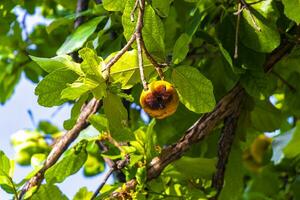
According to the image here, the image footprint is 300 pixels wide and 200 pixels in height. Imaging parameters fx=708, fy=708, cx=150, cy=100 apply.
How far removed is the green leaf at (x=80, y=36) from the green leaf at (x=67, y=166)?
17 centimetres

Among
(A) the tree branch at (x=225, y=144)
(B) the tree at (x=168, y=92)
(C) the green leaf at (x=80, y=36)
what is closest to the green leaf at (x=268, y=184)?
(B) the tree at (x=168, y=92)

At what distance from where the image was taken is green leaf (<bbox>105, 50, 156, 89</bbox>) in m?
0.98

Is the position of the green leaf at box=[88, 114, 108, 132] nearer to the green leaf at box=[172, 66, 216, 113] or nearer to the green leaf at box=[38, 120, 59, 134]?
the green leaf at box=[172, 66, 216, 113]

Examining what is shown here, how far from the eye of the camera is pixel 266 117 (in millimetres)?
1497

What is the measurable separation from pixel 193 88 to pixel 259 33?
226mm

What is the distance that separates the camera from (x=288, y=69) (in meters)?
1.63

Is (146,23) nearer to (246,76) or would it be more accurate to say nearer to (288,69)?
(246,76)

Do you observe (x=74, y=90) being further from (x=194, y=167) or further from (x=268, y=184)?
(x=268, y=184)

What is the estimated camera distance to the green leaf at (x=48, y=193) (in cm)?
114

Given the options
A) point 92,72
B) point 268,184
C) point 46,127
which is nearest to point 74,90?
point 92,72

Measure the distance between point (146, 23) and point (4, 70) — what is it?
1039mm

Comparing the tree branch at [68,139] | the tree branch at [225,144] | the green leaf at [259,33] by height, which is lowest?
the tree branch at [225,144]

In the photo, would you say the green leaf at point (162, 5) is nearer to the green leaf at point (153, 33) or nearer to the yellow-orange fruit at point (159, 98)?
the green leaf at point (153, 33)

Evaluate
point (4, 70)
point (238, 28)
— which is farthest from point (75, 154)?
point (4, 70)
